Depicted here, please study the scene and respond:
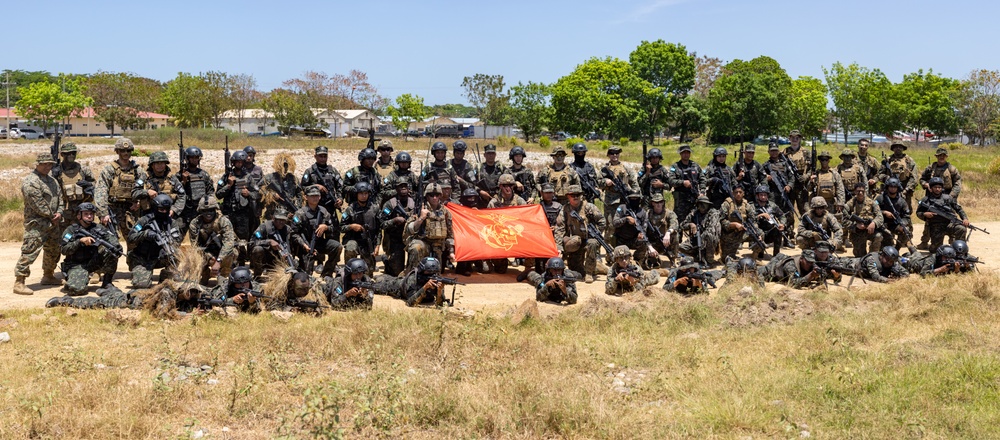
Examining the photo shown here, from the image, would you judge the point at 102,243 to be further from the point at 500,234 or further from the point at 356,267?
the point at 500,234

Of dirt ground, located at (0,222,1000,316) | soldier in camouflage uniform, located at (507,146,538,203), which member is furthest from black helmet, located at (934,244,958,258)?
soldier in camouflage uniform, located at (507,146,538,203)

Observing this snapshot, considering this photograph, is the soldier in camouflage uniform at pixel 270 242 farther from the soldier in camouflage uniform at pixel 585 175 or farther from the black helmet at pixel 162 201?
the soldier in camouflage uniform at pixel 585 175

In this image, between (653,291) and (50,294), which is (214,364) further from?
(653,291)

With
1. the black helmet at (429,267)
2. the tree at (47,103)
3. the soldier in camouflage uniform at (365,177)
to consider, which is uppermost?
the tree at (47,103)

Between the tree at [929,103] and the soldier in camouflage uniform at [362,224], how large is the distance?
199ft

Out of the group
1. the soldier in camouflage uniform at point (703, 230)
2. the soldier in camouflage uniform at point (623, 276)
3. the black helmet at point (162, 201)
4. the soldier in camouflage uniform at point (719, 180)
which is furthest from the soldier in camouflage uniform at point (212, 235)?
the soldier in camouflage uniform at point (719, 180)

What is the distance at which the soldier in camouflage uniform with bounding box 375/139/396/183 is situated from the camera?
1516 centimetres

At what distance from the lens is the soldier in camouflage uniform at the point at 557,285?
1233cm

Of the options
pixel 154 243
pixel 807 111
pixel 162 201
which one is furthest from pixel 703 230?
pixel 807 111

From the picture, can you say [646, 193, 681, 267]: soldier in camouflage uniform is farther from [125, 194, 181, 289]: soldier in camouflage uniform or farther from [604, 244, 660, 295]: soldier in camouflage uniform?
[125, 194, 181, 289]: soldier in camouflage uniform

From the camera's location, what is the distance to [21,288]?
12312 millimetres

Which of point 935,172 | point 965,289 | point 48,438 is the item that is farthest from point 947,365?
point 935,172

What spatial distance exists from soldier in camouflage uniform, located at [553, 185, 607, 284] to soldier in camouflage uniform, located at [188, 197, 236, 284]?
5.27 meters

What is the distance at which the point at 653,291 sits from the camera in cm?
1266
